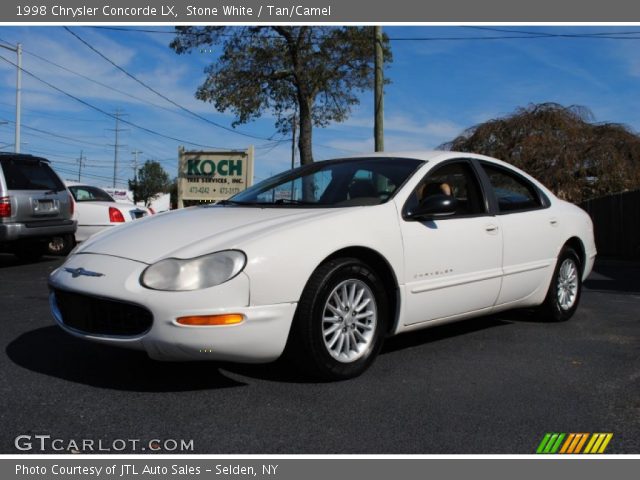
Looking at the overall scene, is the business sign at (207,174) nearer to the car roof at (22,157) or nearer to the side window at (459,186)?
the car roof at (22,157)

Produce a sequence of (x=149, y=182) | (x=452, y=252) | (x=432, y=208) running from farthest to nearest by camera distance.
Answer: (x=149, y=182), (x=452, y=252), (x=432, y=208)

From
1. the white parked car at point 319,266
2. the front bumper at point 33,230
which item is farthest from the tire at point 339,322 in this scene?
the front bumper at point 33,230

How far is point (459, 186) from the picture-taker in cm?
467

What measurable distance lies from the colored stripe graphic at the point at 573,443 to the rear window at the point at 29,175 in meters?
8.34

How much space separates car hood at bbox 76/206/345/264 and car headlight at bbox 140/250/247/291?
5 centimetres

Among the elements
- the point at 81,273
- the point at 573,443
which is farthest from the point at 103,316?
the point at 573,443

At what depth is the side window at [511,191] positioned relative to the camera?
4855 mm

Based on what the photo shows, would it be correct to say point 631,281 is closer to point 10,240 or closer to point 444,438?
point 444,438

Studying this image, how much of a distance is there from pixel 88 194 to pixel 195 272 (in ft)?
33.3

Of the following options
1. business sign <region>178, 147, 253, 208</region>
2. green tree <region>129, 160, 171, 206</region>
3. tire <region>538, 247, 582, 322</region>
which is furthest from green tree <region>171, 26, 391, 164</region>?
green tree <region>129, 160, 171, 206</region>

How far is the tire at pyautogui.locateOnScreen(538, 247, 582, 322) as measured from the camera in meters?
5.24

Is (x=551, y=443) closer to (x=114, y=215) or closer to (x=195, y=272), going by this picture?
(x=195, y=272)

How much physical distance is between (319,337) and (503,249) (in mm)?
1852

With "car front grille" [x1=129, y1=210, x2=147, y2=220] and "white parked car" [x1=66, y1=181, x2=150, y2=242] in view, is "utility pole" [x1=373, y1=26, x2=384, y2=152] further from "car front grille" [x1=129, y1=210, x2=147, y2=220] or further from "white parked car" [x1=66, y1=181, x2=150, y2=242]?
"white parked car" [x1=66, y1=181, x2=150, y2=242]
